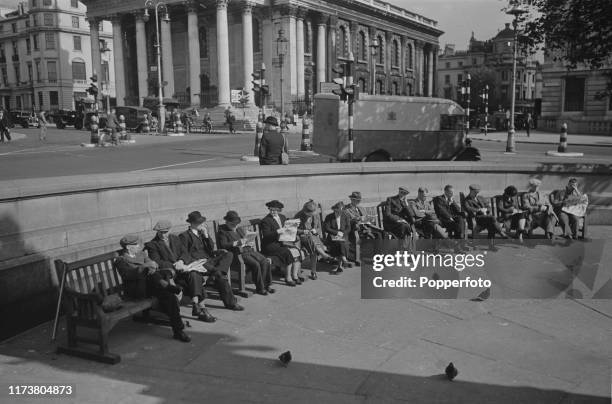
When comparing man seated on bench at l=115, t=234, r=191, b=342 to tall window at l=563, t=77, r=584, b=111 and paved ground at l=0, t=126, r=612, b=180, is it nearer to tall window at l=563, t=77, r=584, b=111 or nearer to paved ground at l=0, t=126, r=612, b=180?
paved ground at l=0, t=126, r=612, b=180

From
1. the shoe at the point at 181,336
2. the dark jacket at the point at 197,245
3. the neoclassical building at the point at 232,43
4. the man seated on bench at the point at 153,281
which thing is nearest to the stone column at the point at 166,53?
the neoclassical building at the point at 232,43

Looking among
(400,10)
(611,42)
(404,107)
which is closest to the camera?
(611,42)

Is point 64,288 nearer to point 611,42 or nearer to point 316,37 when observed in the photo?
point 611,42

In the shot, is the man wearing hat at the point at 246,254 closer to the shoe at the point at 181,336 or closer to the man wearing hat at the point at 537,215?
the shoe at the point at 181,336

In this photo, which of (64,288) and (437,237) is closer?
(64,288)

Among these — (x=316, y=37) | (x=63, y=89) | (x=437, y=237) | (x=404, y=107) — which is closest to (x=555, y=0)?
(x=437, y=237)

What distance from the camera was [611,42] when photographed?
12.2m

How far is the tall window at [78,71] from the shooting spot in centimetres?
8731

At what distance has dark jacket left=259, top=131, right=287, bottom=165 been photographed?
1112 cm

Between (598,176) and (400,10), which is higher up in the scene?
(400,10)

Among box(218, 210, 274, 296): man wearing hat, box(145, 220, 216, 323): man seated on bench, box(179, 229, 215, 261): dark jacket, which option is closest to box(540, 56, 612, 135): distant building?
box(218, 210, 274, 296): man wearing hat

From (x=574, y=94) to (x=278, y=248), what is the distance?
43.7 meters

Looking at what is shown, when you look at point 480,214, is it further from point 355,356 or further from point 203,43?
point 203,43

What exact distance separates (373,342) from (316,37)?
2471 inches
